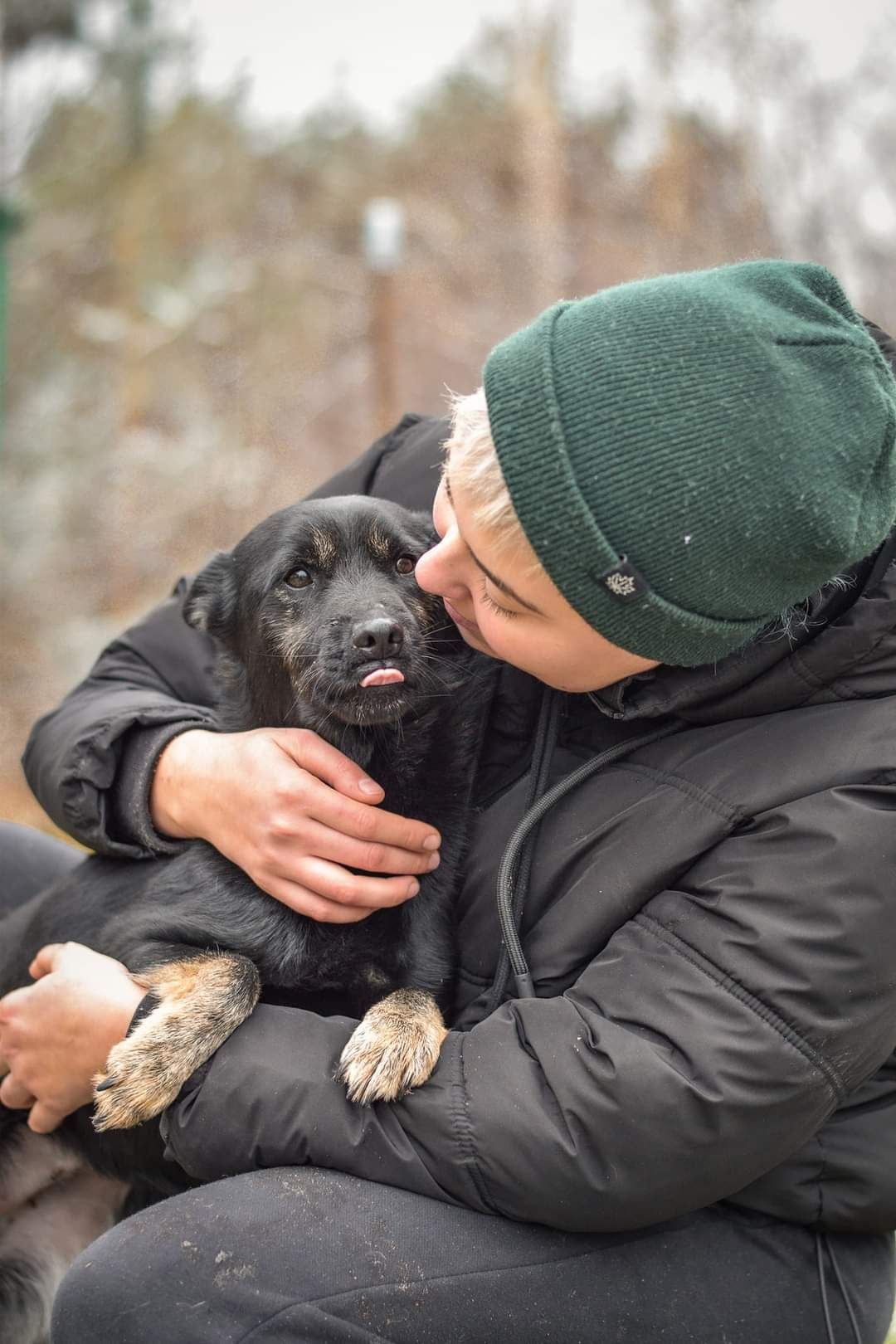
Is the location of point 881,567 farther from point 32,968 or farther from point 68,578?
point 68,578

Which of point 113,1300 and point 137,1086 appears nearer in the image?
point 113,1300

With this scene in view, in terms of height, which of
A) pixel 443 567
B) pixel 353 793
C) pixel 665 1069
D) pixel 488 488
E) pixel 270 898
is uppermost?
pixel 488 488

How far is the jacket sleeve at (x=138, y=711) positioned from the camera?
9.07 ft

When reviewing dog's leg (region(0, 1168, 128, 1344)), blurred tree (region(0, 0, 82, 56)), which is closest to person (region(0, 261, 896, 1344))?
dog's leg (region(0, 1168, 128, 1344))

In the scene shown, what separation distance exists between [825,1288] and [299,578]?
168cm

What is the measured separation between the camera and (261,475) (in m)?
12.1

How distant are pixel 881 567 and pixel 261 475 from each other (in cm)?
1040

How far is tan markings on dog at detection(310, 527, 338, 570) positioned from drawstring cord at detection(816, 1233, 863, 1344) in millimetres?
1586

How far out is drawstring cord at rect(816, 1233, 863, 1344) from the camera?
215 cm

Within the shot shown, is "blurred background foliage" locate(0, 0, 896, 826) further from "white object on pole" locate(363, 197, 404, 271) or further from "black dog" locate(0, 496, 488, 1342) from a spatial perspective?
"black dog" locate(0, 496, 488, 1342)

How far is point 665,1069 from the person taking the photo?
6.36 ft

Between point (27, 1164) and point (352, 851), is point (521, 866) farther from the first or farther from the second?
point (27, 1164)

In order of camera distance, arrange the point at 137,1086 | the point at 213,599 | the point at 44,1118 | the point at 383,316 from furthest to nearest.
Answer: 1. the point at 383,316
2. the point at 213,599
3. the point at 44,1118
4. the point at 137,1086

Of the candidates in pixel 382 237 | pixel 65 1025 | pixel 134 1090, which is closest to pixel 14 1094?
pixel 65 1025
